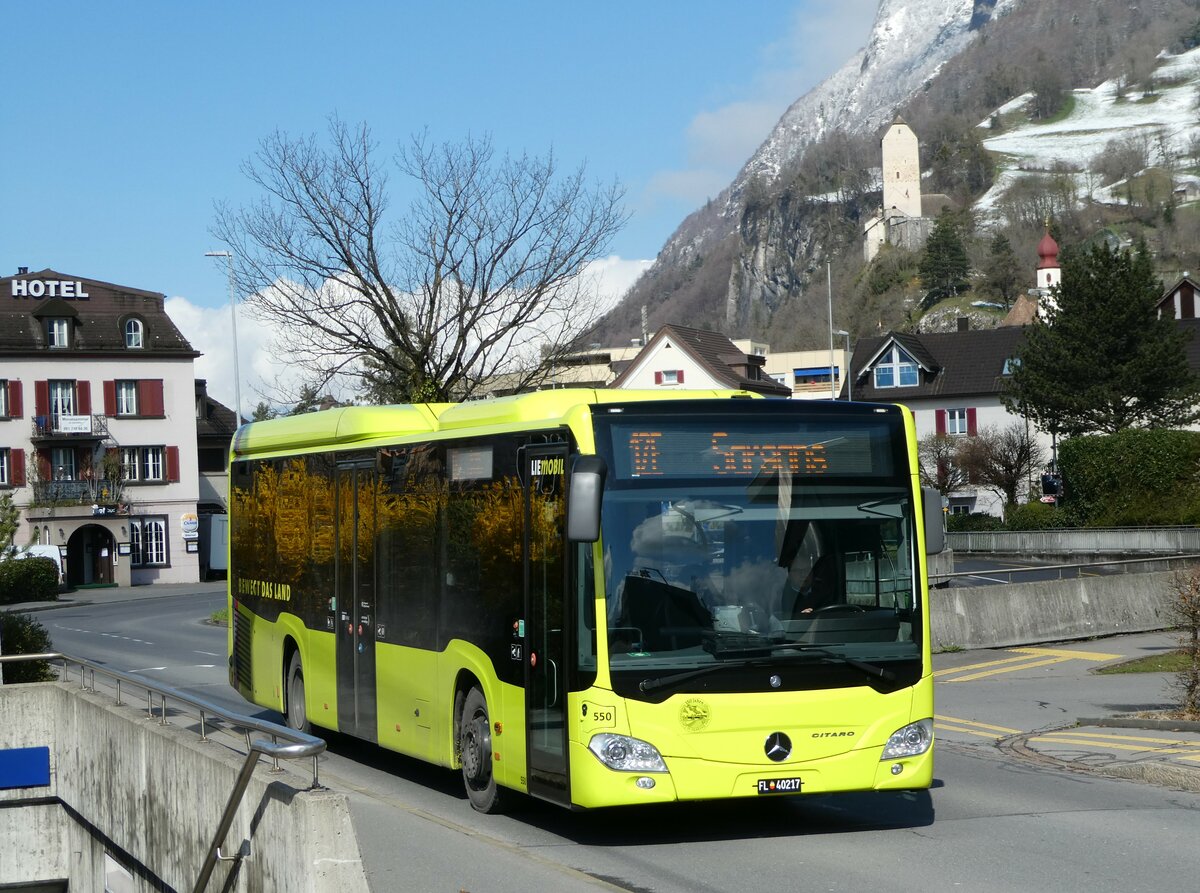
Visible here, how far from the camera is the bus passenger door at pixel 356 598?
534 inches

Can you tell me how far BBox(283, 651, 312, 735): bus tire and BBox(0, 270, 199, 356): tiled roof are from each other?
201 ft

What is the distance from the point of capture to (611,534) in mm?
9719

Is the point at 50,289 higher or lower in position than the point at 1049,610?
higher

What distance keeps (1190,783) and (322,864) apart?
25.0 ft

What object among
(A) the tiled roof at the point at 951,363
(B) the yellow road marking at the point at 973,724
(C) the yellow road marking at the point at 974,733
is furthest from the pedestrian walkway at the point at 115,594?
(C) the yellow road marking at the point at 974,733

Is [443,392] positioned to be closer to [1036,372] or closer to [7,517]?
[7,517]

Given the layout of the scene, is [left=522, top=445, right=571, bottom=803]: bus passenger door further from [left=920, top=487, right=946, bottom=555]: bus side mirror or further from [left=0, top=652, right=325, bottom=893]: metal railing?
[left=920, top=487, right=946, bottom=555]: bus side mirror

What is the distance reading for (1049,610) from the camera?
26.1 metres

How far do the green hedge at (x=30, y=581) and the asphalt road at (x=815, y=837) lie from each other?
147 ft

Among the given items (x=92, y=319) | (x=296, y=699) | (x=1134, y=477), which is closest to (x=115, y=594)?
(x=92, y=319)

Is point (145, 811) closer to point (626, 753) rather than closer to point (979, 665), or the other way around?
point (626, 753)

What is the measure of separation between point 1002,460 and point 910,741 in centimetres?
6473

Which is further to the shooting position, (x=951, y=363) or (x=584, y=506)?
(x=951, y=363)

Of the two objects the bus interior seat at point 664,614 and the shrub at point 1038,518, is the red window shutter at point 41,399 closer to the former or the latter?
the shrub at point 1038,518
